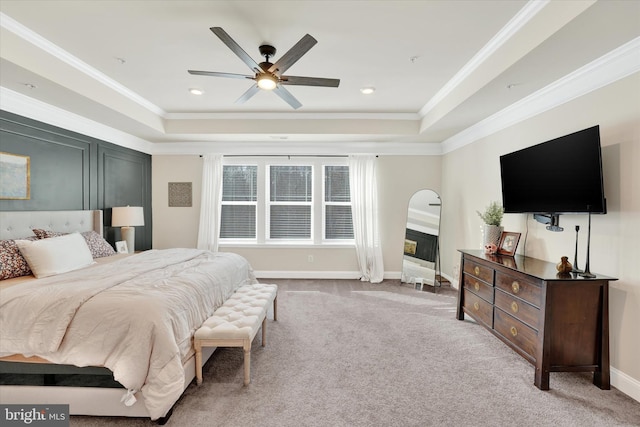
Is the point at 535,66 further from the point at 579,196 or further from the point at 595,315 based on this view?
the point at 595,315

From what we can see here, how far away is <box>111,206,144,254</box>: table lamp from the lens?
4.46 meters

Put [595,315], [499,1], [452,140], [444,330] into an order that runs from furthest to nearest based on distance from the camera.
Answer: [452,140] < [444,330] < [595,315] < [499,1]

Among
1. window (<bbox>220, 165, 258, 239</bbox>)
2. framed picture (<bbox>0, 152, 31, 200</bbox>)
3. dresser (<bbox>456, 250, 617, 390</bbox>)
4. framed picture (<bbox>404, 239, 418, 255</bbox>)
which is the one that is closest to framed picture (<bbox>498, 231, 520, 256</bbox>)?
dresser (<bbox>456, 250, 617, 390</bbox>)

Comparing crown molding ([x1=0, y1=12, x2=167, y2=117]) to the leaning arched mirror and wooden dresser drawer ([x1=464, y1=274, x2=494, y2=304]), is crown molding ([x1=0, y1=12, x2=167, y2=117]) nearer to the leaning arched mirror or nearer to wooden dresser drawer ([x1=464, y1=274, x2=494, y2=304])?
the leaning arched mirror

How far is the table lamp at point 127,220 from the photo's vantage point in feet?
14.6

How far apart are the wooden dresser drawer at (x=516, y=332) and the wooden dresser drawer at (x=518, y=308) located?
0.13ft

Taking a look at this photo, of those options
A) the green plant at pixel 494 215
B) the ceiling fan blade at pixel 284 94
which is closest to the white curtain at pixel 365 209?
the green plant at pixel 494 215

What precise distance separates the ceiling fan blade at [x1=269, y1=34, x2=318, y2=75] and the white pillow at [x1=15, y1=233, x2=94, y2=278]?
2488 millimetres

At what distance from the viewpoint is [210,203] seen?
550cm

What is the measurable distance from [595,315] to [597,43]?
189 cm

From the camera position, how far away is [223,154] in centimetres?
555

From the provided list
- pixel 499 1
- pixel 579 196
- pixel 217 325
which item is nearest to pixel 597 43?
pixel 499 1

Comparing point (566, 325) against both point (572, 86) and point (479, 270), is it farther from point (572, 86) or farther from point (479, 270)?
point (572, 86)

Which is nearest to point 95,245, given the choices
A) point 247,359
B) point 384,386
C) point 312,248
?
point 247,359
